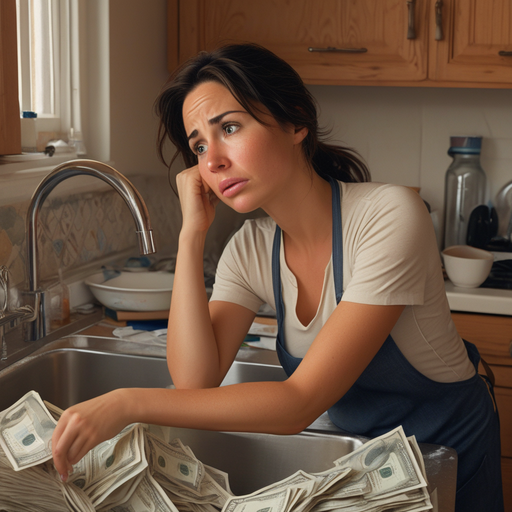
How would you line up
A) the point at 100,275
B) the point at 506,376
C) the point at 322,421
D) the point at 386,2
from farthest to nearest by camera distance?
the point at 386,2, the point at 506,376, the point at 100,275, the point at 322,421

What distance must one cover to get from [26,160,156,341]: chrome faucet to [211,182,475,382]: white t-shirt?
21 cm

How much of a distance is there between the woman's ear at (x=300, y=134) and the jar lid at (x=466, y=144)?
141 cm

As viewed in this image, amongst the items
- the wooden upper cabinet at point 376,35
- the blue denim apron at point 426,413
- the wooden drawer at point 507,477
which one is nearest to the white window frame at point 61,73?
the wooden upper cabinet at point 376,35

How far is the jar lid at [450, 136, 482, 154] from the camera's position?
2.36m

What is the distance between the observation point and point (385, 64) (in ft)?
6.90

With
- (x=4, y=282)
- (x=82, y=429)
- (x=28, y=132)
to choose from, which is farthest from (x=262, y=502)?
(x=28, y=132)

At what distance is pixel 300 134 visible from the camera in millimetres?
1164

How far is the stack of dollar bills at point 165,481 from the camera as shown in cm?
74

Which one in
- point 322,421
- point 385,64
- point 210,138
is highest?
point 385,64

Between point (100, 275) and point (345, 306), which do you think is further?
point (100, 275)

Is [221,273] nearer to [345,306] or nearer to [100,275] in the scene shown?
[345,306]

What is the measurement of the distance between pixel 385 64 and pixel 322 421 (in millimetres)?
1383

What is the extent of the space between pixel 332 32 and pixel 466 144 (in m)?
0.70

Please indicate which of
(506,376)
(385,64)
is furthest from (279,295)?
(385,64)
